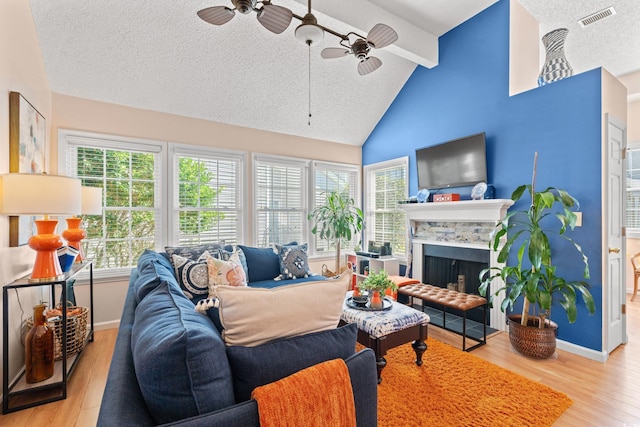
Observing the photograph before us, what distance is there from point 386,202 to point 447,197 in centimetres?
140

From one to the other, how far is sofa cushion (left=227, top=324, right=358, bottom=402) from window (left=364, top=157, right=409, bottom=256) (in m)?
3.79

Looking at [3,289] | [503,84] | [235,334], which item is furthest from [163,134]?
[503,84]

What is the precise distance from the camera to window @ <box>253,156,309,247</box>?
4.56 meters

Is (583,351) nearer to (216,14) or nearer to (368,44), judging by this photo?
(368,44)

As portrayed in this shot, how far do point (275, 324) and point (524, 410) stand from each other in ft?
6.49

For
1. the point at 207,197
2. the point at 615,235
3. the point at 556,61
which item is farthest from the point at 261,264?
the point at 556,61

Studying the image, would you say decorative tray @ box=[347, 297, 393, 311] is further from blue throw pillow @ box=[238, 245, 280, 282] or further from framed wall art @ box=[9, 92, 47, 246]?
framed wall art @ box=[9, 92, 47, 246]

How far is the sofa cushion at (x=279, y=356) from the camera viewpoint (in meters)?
0.98

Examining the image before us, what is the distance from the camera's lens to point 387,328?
2.31 m

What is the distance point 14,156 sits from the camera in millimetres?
2273

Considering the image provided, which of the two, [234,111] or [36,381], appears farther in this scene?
[234,111]

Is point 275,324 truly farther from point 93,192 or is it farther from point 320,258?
point 320,258

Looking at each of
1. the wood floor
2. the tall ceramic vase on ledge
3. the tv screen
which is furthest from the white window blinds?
the tall ceramic vase on ledge

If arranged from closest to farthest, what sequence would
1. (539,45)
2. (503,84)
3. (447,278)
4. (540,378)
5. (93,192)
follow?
1. (540,378)
2. (93,192)
3. (503,84)
4. (539,45)
5. (447,278)
